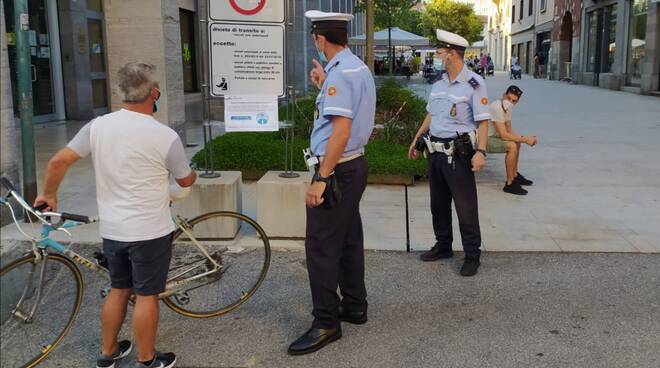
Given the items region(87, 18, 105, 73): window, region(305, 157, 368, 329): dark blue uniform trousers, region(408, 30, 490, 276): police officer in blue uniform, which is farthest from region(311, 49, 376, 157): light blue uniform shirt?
region(87, 18, 105, 73): window

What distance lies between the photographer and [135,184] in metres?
3.06

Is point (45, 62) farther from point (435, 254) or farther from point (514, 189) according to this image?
point (435, 254)

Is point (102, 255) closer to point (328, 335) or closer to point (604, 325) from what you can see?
point (328, 335)

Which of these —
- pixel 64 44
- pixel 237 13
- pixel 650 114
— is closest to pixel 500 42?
pixel 650 114

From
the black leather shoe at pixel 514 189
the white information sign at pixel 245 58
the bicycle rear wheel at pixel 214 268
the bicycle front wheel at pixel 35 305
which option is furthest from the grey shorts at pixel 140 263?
the black leather shoe at pixel 514 189

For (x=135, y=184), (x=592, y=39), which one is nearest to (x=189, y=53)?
(x=592, y=39)

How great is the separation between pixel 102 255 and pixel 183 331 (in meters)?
0.81

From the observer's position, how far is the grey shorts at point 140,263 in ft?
10.3

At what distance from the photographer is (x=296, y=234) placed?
18.8 feet

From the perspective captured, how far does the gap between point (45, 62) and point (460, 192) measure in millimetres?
11926

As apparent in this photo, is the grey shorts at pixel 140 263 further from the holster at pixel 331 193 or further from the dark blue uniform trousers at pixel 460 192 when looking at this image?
the dark blue uniform trousers at pixel 460 192

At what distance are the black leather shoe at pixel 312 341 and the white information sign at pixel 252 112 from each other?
94.7 inches

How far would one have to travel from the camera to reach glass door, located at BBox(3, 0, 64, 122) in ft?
44.7

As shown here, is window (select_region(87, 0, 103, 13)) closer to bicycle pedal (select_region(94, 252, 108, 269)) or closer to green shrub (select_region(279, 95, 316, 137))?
green shrub (select_region(279, 95, 316, 137))
